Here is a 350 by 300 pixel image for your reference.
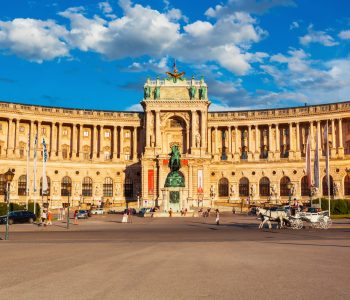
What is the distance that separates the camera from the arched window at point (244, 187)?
11831 cm

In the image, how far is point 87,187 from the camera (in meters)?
119

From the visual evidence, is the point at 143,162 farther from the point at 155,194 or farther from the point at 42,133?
the point at 42,133

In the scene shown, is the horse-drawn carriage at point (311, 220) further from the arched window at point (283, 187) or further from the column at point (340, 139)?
the column at point (340, 139)

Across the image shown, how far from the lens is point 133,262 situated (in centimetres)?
1956

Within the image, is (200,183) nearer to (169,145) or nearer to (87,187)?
(169,145)

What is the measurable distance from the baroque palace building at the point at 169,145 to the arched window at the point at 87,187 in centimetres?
26

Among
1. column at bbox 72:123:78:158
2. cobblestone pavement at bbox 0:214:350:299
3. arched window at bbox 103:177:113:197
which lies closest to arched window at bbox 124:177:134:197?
arched window at bbox 103:177:113:197

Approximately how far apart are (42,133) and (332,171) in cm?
7398

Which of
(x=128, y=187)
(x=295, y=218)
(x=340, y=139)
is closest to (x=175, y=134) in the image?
(x=128, y=187)

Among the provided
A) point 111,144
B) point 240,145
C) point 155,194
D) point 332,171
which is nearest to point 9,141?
point 111,144

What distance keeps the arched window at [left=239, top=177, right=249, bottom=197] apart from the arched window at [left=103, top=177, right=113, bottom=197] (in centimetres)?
3379

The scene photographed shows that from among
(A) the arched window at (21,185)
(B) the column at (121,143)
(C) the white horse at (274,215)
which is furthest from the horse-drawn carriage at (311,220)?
(B) the column at (121,143)

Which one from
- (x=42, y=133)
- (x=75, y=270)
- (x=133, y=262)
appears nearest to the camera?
(x=75, y=270)

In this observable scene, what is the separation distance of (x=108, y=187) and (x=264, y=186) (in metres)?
40.5
